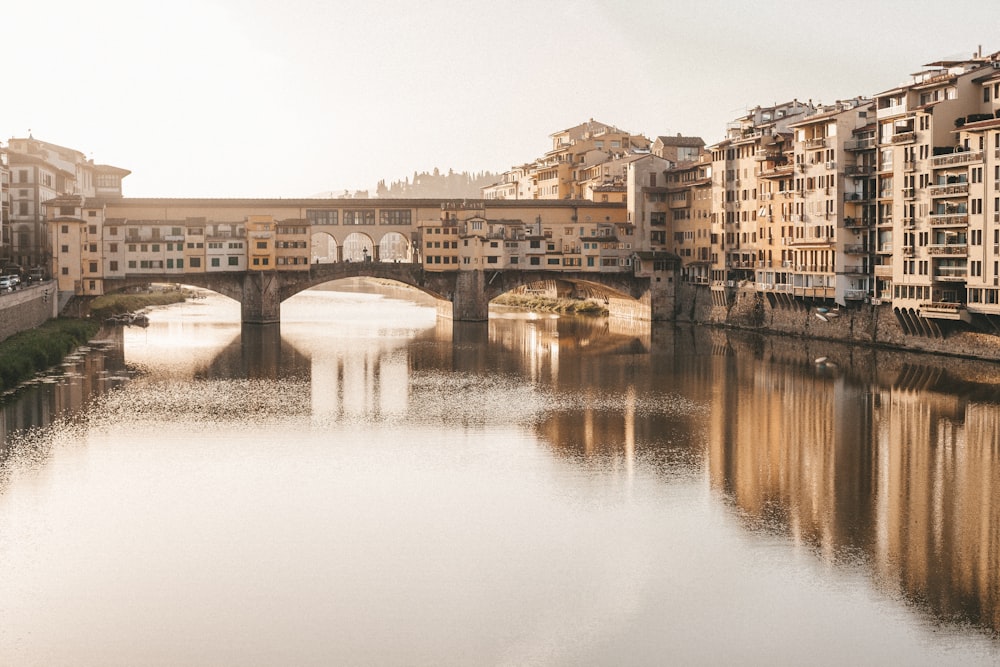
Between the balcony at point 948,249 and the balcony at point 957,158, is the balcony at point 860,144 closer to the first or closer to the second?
the balcony at point 957,158

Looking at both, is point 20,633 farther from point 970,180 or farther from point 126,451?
point 970,180

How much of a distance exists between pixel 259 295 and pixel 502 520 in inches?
1716

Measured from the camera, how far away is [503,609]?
16.2 metres

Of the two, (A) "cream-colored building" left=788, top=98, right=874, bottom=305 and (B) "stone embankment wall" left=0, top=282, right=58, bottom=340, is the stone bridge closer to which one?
(B) "stone embankment wall" left=0, top=282, right=58, bottom=340

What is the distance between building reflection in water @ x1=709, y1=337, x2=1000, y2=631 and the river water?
9cm

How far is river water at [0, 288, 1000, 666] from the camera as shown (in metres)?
15.3

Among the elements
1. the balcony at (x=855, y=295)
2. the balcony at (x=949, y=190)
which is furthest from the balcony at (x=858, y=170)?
the balcony at (x=949, y=190)

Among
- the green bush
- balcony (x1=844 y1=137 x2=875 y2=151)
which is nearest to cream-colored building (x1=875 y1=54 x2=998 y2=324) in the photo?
balcony (x1=844 y1=137 x2=875 y2=151)

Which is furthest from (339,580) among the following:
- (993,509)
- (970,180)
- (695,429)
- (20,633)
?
(970,180)

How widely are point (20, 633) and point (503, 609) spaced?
242 inches

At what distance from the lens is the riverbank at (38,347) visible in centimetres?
3634

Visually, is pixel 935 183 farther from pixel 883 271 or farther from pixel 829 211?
pixel 829 211

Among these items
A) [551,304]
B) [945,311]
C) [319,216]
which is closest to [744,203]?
[945,311]

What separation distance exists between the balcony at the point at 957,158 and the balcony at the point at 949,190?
738 millimetres
